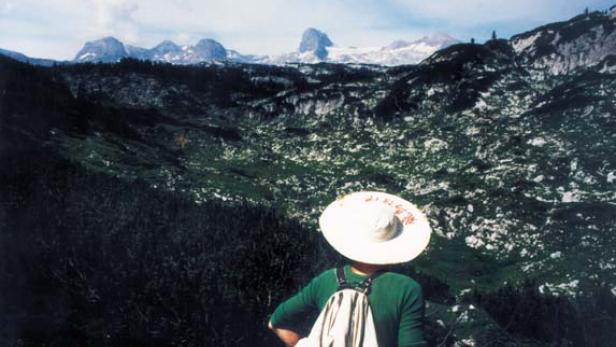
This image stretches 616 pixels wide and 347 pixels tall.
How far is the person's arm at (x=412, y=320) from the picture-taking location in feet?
12.2

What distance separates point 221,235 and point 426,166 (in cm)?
4742

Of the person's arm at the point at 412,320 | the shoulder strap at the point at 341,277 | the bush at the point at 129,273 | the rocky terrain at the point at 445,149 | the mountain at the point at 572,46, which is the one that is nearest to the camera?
the person's arm at the point at 412,320

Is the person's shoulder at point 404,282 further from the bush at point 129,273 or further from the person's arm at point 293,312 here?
the bush at point 129,273

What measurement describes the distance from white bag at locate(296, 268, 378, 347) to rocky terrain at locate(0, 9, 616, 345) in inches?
329

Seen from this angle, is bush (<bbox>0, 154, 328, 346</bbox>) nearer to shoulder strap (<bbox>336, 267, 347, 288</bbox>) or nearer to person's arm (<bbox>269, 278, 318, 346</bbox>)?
person's arm (<bbox>269, 278, 318, 346</bbox>)

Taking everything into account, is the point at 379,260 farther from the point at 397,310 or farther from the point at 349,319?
the point at 349,319

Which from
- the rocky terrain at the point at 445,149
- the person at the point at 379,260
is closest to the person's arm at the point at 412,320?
the person at the point at 379,260

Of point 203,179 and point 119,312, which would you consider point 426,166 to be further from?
point 119,312

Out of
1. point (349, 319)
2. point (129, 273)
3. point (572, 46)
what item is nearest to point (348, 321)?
point (349, 319)

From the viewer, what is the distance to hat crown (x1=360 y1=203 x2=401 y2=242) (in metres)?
3.81

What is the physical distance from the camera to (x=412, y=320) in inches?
147

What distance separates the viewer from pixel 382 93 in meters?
101

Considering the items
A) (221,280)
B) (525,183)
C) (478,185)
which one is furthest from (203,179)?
(221,280)

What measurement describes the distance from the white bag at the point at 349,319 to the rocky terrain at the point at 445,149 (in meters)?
8.35
